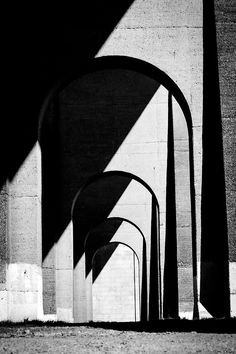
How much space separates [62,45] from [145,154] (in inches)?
407

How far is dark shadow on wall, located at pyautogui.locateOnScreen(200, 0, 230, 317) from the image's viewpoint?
10836 mm

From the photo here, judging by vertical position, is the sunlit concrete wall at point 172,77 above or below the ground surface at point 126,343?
above

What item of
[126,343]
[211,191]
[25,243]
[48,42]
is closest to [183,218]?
[211,191]

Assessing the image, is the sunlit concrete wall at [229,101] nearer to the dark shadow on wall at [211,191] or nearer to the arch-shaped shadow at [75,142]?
the dark shadow on wall at [211,191]

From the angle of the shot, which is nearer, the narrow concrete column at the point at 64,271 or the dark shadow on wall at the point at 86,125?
the narrow concrete column at the point at 64,271

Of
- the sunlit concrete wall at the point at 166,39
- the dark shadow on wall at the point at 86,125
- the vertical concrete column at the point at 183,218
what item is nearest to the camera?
the sunlit concrete wall at the point at 166,39

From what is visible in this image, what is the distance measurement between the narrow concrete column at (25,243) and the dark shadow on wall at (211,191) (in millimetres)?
2956

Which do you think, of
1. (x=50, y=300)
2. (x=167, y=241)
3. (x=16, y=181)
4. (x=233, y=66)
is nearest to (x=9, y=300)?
(x=16, y=181)

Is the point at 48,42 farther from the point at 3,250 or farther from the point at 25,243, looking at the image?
the point at 3,250

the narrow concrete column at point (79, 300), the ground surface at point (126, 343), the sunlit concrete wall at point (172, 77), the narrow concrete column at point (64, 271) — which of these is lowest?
the narrow concrete column at point (79, 300)

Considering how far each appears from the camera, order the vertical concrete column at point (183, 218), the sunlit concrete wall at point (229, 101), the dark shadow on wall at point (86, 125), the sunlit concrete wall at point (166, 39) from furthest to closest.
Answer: the dark shadow on wall at point (86, 125)
the vertical concrete column at point (183, 218)
the sunlit concrete wall at point (166, 39)
the sunlit concrete wall at point (229, 101)

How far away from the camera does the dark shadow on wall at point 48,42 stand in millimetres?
11906

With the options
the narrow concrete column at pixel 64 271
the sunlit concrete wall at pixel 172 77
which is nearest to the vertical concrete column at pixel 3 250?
the sunlit concrete wall at pixel 172 77

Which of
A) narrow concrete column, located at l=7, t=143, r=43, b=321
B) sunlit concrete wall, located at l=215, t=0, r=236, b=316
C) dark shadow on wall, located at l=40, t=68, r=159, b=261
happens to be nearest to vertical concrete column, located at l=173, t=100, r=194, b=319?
dark shadow on wall, located at l=40, t=68, r=159, b=261
